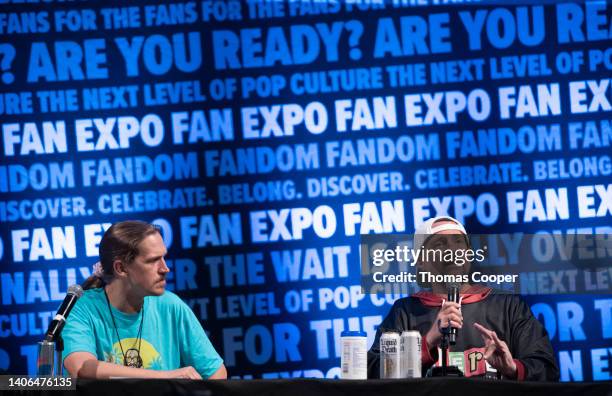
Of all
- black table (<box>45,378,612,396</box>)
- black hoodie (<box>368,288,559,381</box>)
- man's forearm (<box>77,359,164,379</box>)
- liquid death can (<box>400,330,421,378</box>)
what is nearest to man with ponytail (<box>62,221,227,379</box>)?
man's forearm (<box>77,359,164,379</box>)

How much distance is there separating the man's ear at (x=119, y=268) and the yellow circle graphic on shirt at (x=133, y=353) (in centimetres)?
26

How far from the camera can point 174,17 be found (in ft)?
16.4

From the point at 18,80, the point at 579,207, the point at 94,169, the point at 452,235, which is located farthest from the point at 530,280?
the point at 18,80

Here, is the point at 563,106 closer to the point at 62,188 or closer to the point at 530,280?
the point at 530,280

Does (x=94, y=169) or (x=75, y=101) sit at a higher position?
(x=75, y=101)

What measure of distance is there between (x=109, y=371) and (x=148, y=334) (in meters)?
0.41

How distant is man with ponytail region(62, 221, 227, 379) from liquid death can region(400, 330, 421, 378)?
33.5 inches

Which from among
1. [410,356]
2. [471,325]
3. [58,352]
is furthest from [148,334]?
[471,325]

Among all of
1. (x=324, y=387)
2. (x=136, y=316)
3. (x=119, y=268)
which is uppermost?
(x=119, y=268)

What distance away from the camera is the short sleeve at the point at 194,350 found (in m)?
3.68

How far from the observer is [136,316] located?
3617 millimetres

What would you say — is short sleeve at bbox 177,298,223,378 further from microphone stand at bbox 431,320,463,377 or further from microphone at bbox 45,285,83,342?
microphone stand at bbox 431,320,463,377

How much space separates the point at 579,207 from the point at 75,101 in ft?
8.86

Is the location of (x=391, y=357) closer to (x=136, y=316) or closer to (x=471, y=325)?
(x=471, y=325)
